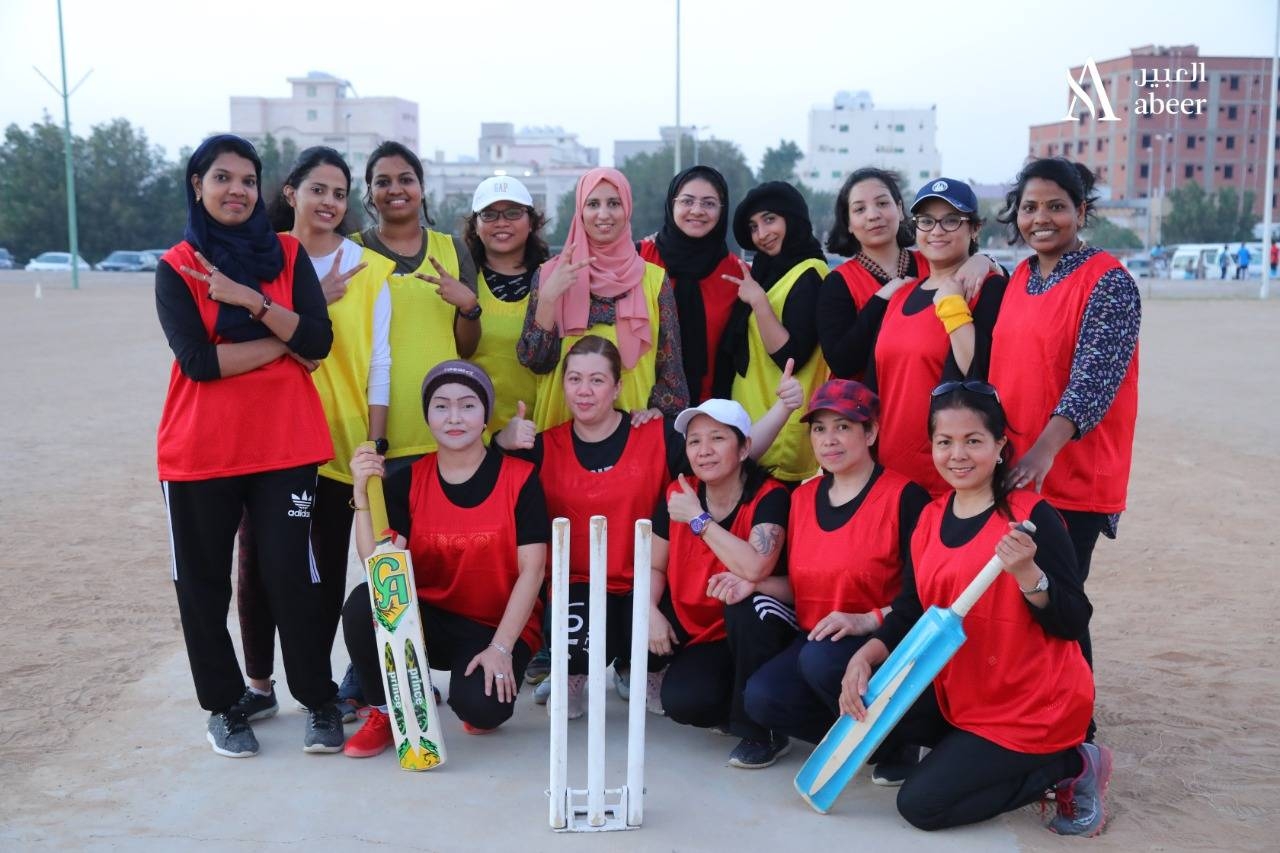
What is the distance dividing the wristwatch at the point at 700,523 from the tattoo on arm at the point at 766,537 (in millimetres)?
182

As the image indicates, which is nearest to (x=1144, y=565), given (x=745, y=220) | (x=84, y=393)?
(x=745, y=220)

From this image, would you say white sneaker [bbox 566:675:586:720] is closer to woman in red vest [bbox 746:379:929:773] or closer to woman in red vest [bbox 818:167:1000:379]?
woman in red vest [bbox 746:379:929:773]

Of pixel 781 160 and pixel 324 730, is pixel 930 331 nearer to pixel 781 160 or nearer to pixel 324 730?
pixel 324 730

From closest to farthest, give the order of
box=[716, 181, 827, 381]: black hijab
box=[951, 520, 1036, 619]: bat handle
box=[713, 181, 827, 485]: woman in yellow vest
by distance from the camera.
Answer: box=[951, 520, 1036, 619]: bat handle
box=[713, 181, 827, 485]: woman in yellow vest
box=[716, 181, 827, 381]: black hijab

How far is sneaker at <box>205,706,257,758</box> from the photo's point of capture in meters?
4.41

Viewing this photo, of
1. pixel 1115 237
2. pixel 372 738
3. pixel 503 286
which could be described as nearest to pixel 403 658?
pixel 372 738

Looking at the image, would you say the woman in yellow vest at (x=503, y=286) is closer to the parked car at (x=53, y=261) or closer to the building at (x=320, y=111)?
the parked car at (x=53, y=261)

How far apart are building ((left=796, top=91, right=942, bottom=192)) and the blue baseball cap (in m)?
110

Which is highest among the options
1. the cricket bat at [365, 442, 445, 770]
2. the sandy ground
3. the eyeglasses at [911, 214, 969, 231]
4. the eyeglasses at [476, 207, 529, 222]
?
the eyeglasses at [476, 207, 529, 222]

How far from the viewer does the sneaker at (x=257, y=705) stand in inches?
186

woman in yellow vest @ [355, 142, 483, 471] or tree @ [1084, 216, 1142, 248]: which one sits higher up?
tree @ [1084, 216, 1142, 248]

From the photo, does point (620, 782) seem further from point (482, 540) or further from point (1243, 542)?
point (1243, 542)

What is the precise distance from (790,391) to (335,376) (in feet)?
5.94

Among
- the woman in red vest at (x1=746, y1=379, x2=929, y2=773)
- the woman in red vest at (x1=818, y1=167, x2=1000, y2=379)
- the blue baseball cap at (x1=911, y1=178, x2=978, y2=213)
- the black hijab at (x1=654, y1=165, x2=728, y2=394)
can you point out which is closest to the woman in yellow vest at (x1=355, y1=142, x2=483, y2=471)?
the black hijab at (x1=654, y1=165, x2=728, y2=394)
